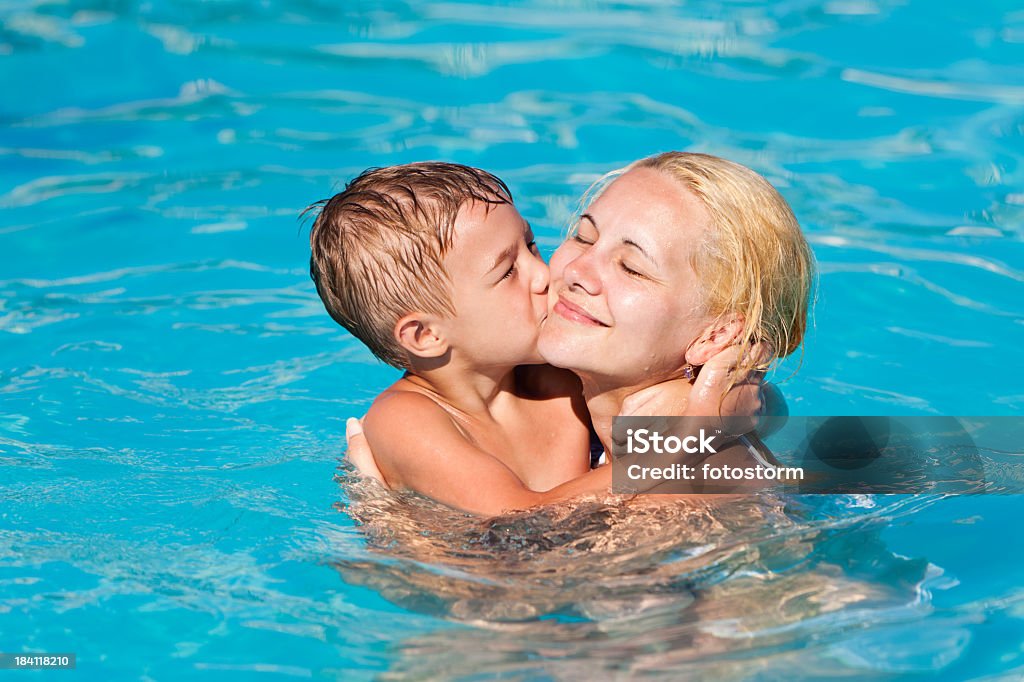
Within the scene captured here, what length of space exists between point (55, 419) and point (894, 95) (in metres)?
6.24

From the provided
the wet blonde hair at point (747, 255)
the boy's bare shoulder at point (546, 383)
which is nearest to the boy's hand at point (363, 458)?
the boy's bare shoulder at point (546, 383)

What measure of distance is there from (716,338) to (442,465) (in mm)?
983

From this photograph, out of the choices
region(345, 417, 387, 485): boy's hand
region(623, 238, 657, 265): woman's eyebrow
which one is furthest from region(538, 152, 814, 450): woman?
region(345, 417, 387, 485): boy's hand

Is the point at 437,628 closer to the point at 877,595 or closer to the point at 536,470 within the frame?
the point at 536,470

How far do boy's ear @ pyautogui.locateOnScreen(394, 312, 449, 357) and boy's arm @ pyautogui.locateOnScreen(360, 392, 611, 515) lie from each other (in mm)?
162

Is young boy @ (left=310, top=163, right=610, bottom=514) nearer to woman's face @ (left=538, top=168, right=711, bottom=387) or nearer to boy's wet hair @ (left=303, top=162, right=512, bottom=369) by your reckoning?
boy's wet hair @ (left=303, top=162, right=512, bottom=369)

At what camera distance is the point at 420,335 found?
14.0 ft

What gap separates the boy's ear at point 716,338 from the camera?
156 inches

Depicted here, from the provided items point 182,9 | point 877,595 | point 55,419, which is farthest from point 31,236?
point 877,595

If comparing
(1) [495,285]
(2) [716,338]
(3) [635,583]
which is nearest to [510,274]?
(1) [495,285]

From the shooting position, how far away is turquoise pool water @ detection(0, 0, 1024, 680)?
12.5ft

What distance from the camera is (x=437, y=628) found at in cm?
378

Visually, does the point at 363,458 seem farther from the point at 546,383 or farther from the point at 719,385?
the point at 719,385

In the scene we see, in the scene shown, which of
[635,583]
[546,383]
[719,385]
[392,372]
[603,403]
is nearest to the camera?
[635,583]
